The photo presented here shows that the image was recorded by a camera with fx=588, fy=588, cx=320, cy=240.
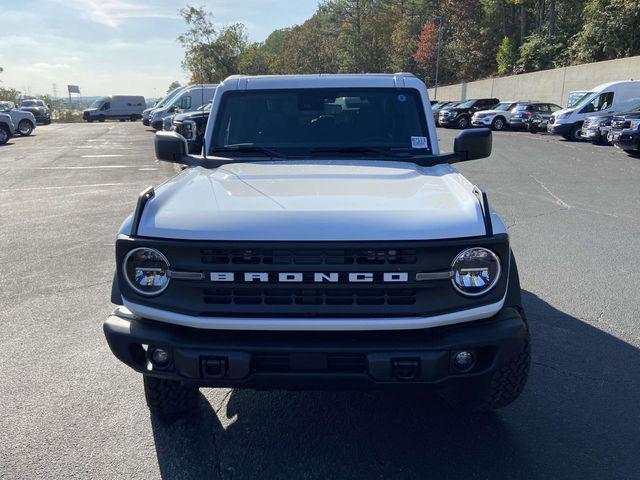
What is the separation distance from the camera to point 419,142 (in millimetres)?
4062

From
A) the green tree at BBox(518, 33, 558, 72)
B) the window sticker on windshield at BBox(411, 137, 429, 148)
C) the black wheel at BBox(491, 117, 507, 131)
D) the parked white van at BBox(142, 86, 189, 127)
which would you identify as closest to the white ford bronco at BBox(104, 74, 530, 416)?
the window sticker on windshield at BBox(411, 137, 429, 148)

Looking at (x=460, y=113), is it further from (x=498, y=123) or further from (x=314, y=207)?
(x=314, y=207)

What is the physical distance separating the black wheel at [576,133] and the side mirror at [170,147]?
23.1 meters

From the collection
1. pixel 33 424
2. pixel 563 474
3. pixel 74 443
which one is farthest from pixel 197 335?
pixel 563 474

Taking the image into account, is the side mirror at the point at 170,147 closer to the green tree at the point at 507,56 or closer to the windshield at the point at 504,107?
the windshield at the point at 504,107

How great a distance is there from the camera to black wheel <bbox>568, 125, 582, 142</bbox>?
936 inches

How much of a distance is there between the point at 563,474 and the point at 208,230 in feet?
6.64

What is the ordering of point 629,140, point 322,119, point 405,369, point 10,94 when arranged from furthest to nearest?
1. point 10,94
2. point 629,140
3. point 322,119
4. point 405,369

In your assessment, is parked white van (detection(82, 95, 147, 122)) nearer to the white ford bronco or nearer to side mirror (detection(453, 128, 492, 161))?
side mirror (detection(453, 128, 492, 161))

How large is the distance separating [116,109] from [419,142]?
5448 cm

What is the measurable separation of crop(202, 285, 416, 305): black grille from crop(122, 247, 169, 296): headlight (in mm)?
273

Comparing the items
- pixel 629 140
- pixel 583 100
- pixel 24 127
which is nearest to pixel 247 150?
pixel 629 140

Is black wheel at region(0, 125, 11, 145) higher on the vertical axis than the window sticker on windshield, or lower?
lower

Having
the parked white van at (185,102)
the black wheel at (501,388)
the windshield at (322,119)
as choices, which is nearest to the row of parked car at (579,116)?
the parked white van at (185,102)
